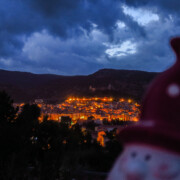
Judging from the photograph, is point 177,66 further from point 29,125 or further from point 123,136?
point 29,125

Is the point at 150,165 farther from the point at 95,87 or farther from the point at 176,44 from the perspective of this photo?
the point at 95,87

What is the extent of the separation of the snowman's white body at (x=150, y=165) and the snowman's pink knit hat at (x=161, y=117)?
0.07m

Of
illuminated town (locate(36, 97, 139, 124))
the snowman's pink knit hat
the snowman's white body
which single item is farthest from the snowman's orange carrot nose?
illuminated town (locate(36, 97, 139, 124))

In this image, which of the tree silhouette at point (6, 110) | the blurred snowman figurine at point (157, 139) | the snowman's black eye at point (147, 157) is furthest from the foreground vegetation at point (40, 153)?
the snowman's black eye at point (147, 157)

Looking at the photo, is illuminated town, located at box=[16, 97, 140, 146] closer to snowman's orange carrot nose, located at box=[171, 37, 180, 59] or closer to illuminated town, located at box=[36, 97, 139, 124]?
illuminated town, located at box=[36, 97, 139, 124]

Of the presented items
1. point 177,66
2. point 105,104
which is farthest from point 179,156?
point 105,104

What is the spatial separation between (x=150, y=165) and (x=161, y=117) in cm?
45

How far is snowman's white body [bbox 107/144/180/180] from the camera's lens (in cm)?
208

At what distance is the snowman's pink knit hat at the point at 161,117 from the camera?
2.20 m

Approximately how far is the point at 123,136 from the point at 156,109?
43cm

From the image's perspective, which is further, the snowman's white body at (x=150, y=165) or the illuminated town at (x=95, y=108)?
the illuminated town at (x=95, y=108)

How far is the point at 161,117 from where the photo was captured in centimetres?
232

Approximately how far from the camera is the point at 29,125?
12727 millimetres

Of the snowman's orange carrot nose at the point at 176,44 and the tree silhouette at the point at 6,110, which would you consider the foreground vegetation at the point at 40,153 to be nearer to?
the tree silhouette at the point at 6,110
